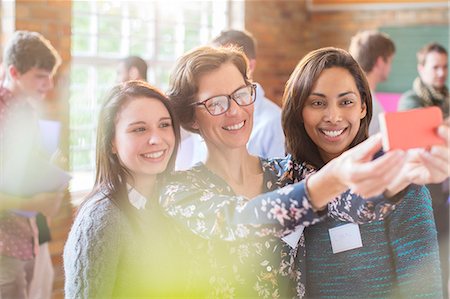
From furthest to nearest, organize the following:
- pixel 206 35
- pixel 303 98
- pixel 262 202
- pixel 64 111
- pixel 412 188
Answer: pixel 206 35 < pixel 64 111 < pixel 303 98 < pixel 412 188 < pixel 262 202

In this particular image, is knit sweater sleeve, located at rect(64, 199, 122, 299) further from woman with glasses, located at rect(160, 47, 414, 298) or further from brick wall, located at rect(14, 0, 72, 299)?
brick wall, located at rect(14, 0, 72, 299)

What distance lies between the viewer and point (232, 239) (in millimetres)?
1328

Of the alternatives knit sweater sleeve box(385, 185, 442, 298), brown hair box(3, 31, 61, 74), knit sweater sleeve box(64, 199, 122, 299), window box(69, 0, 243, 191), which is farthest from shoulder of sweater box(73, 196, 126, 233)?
window box(69, 0, 243, 191)

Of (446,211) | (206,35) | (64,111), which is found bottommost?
(446,211)

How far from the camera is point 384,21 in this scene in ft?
22.5

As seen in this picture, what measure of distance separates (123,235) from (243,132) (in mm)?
361

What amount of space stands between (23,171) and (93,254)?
1.41m

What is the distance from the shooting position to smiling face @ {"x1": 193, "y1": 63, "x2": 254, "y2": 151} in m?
1.58

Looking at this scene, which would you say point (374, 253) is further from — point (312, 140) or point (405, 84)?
point (405, 84)

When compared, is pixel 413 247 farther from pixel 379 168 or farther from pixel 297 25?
pixel 297 25

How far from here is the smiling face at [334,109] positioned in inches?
63.8

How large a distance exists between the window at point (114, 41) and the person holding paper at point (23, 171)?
161cm

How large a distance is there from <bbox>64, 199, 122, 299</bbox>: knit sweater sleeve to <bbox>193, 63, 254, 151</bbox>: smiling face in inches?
11.5

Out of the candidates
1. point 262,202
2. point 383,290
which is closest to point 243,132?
point 262,202
